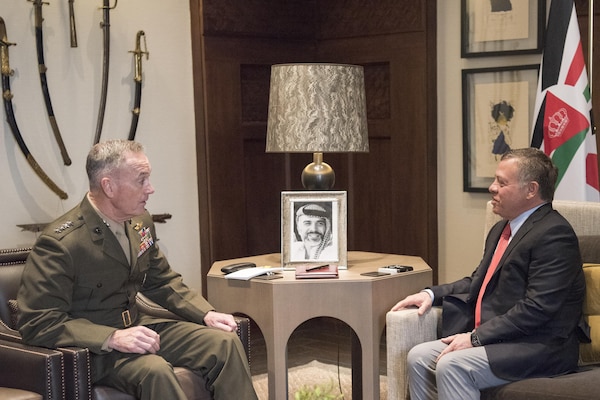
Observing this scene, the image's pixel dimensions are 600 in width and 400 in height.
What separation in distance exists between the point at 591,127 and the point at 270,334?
1651mm

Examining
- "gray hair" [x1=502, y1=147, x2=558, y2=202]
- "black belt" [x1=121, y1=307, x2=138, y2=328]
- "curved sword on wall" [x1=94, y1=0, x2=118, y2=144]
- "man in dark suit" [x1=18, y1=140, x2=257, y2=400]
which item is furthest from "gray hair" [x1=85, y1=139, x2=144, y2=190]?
"gray hair" [x1=502, y1=147, x2=558, y2=202]

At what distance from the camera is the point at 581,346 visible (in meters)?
3.17

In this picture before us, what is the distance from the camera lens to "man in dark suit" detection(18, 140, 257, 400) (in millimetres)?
2963

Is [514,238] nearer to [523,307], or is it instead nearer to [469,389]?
[523,307]

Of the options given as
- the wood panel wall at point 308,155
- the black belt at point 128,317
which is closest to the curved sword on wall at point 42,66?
the wood panel wall at point 308,155

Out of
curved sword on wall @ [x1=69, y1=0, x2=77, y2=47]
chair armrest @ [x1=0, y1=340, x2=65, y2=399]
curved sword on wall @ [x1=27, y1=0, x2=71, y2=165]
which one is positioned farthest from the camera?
curved sword on wall @ [x1=69, y1=0, x2=77, y2=47]

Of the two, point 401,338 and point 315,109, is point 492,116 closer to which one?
point 315,109

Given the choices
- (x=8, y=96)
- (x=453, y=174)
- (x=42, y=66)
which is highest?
(x=42, y=66)

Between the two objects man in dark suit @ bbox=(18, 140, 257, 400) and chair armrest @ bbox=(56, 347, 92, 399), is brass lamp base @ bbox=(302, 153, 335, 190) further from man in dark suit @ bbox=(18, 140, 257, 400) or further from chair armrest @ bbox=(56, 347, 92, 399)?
chair armrest @ bbox=(56, 347, 92, 399)

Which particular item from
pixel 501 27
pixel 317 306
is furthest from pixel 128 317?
pixel 501 27

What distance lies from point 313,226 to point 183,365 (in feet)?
2.85

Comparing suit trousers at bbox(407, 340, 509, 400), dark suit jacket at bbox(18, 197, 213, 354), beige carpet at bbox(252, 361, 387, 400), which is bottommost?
beige carpet at bbox(252, 361, 387, 400)

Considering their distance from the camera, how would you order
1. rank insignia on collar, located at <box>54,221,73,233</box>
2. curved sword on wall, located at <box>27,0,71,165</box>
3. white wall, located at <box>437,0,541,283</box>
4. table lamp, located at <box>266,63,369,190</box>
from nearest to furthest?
1. rank insignia on collar, located at <box>54,221,73,233</box>
2. table lamp, located at <box>266,63,369,190</box>
3. curved sword on wall, located at <box>27,0,71,165</box>
4. white wall, located at <box>437,0,541,283</box>

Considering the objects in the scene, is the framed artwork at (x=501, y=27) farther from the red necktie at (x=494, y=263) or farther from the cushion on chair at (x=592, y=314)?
the cushion on chair at (x=592, y=314)
